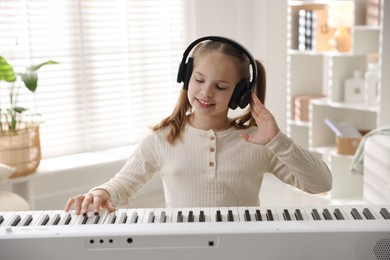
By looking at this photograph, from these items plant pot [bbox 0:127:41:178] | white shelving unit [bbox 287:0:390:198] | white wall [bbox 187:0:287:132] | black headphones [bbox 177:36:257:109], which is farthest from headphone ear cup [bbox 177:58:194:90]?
white wall [bbox 187:0:287:132]

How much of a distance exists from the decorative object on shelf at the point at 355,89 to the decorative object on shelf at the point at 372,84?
2.2 inches

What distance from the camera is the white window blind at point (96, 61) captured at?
12.2 ft

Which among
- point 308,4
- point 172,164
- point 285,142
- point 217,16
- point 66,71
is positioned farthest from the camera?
point 217,16

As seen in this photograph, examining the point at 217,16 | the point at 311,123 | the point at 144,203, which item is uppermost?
the point at 217,16

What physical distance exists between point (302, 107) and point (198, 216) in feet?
11.0

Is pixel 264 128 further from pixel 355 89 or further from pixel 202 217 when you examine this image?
pixel 355 89

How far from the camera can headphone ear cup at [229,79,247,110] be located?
1454 millimetres

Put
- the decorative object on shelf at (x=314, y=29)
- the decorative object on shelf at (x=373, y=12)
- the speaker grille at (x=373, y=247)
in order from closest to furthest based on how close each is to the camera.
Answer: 1. the speaker grille at (x=373, y=247)
2. the decorative object on shelf at (x=373, y=12)
3. the decorative object on shelf at (x=314, y=29)

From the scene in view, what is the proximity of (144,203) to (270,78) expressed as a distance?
1.45 metres

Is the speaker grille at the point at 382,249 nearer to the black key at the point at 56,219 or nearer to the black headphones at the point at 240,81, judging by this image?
the black key at the point at 56,219

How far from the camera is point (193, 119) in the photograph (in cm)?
169

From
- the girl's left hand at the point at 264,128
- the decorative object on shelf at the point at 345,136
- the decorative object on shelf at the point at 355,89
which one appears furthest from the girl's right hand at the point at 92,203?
the decorative object on shelf at the point at 355,89

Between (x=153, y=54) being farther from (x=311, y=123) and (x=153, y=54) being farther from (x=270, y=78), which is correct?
(x=311, y=123)

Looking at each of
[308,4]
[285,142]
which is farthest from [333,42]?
[285,142]
